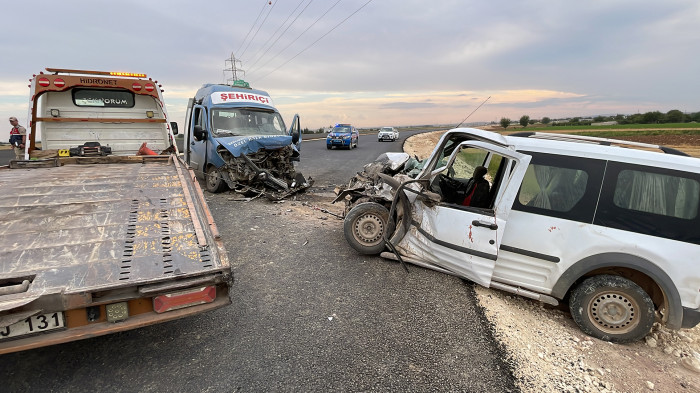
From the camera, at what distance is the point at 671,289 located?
302 cm

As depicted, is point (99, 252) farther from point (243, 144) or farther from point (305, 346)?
point (243, 144)

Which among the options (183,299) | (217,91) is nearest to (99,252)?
(183,299)

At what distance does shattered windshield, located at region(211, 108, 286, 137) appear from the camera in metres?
8.57

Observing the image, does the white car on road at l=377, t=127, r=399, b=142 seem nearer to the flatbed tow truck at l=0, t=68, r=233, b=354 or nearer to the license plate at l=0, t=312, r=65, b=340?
the flatbed tow truck at l=0, t=68, r=233, b=354

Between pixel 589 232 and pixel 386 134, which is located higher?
pixel 386 134

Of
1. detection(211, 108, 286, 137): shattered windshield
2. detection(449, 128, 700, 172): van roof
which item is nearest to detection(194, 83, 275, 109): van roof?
detection(211, 108, 286, 137): shattered windshield

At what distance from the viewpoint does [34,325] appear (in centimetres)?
206

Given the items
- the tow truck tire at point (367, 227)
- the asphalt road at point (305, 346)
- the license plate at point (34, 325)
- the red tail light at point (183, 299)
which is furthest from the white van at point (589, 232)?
the license plate at point (34, 325)

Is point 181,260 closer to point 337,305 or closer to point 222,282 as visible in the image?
point 222,282

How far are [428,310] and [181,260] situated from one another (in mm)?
2439

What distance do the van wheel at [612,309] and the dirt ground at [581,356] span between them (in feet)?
0.39

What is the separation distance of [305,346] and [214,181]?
6.70 metres

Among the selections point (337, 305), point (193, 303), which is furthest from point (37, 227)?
point (337, 305)

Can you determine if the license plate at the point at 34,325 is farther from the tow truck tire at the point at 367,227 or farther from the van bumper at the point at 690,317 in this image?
the van bumper at the point at 690,317
